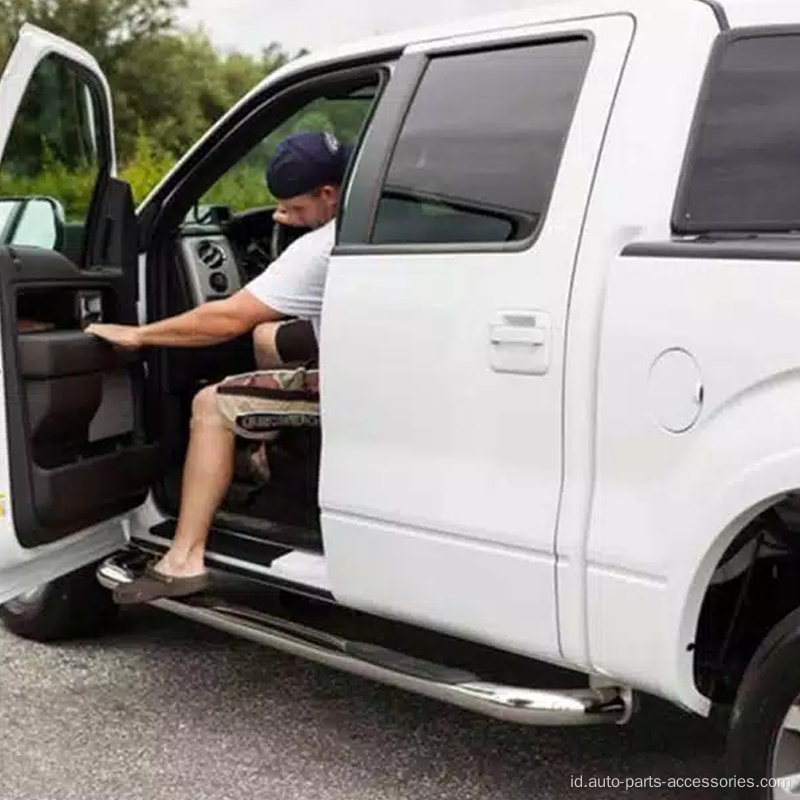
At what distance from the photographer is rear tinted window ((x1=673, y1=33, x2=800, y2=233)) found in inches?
132

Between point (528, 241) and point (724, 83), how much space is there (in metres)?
0.57

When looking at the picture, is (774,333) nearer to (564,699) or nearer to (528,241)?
(528,241)

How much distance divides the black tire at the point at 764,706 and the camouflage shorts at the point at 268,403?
168cm

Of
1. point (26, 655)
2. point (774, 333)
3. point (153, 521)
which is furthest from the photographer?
point (26, 655)

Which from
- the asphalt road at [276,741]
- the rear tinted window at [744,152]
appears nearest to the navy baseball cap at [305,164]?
the rear tinted window at [744,152]

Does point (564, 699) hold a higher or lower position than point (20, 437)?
lower

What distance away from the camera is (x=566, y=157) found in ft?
11.4

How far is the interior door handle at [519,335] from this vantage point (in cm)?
340

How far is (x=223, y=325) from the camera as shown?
4.39 metres

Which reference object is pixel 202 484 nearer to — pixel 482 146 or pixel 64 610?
pixel 64 610

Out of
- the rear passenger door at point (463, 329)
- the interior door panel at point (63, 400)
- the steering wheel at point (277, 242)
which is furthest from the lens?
the steering wheel at point (277, 242)

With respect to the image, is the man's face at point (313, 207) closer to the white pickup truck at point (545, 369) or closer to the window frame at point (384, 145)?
the white pickup truck at point (545, 369)

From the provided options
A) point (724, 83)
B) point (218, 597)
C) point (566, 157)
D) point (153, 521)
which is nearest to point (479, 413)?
point (566, 157)

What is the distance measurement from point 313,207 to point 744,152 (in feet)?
5.20
